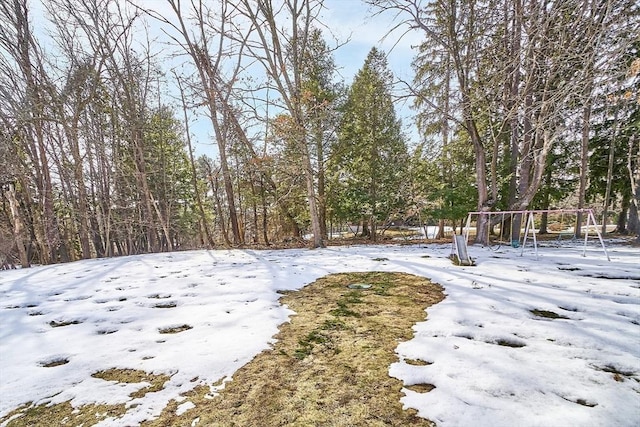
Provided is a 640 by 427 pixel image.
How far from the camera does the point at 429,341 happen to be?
2230mm

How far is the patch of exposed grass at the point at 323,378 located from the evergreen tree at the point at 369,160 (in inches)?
344

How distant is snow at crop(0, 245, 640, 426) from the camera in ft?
4.97

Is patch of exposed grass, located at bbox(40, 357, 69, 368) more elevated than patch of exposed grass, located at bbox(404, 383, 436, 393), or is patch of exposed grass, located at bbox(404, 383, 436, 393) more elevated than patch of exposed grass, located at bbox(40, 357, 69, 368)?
patch of exposed grass, located at bbox(404, 383, 436, 393)

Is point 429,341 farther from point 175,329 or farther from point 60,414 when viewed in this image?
point 60,414

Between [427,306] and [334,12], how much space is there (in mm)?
9222

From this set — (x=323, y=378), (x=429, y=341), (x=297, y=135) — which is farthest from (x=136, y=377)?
(x=297, y=135)

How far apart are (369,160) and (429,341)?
32.7ft

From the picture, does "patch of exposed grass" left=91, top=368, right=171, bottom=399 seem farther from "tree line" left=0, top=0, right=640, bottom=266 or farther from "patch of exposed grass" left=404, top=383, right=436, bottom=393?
"tree line" left=0, top=0, right=640, bottom=266

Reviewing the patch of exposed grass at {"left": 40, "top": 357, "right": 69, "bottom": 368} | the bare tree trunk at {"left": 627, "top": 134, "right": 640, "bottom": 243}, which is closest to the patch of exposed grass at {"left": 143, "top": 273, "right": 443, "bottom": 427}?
the patch of exposed grass at {"left": 40, "top": 357, "right": 69, "bottom": 368}

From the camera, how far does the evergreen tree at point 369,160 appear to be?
11.5 metres

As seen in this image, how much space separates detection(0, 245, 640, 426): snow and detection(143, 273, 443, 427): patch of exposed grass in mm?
93

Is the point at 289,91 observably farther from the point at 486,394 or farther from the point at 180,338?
the point at 486,394

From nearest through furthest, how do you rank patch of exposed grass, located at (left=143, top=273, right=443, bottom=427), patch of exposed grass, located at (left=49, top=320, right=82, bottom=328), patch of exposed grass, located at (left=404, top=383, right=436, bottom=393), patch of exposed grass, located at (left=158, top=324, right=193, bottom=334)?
patch of exposed grass, located at (left=143, top=273, right=443, bottom=427) < patch of exposed grass, located at (left=404, top=383, right=436, bottom=393) < patch of exposed grass, located at (left=158, top=324, right=193, bottom=334) < patch of exposed grass, located at (left=49, top=320, right=82, bottom=328)

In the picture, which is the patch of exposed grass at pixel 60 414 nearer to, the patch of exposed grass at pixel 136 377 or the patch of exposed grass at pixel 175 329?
the patch of exposed grass at pixel 136 377
